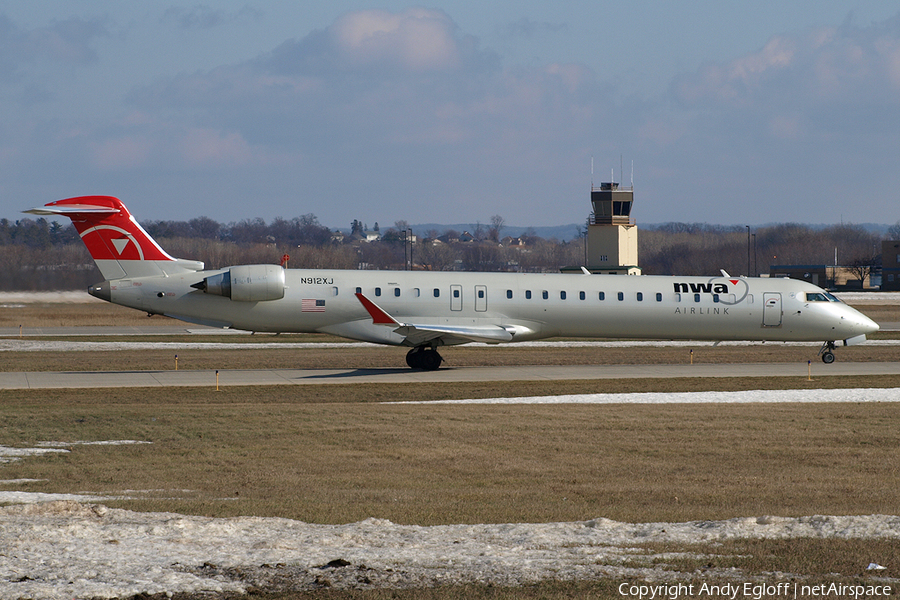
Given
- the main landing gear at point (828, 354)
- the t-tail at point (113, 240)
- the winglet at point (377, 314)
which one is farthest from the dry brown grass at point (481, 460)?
the main landing gear at point (828, 354)

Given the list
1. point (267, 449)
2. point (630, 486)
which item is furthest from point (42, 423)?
point (630, 486)

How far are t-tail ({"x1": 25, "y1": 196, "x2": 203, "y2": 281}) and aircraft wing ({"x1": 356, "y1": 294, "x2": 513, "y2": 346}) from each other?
6286 mm

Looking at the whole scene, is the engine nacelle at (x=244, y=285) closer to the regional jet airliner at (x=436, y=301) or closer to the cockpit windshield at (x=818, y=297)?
the regional jet airliner at (x=436, y=301)

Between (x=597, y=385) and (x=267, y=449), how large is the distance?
11.9 metres

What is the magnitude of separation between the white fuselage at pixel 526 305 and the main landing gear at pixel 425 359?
96 centimetres

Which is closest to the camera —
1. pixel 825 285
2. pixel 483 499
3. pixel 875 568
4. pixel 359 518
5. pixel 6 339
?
pixel 875 568

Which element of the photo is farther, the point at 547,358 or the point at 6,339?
the point at 6,339

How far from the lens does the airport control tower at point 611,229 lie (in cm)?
10050

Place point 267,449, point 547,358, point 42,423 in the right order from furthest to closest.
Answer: point 547,358, point 42,423, point 267,449

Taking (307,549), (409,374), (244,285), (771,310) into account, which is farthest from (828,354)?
(307,549)

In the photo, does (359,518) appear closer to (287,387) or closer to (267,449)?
(267,449)

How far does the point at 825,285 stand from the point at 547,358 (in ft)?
314

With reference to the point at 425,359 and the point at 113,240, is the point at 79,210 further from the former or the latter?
the point at 425,359

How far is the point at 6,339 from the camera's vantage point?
129 feet
